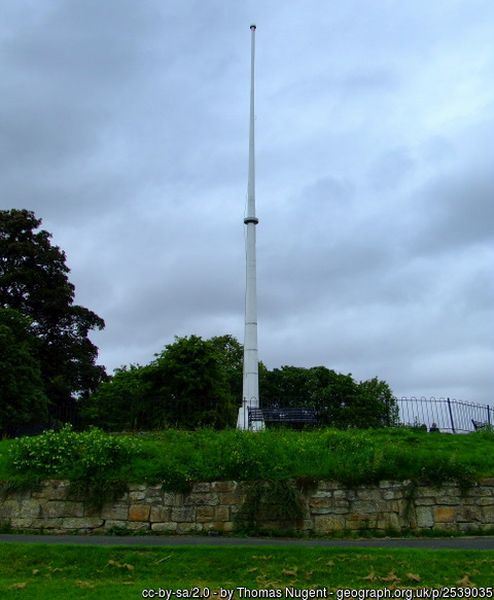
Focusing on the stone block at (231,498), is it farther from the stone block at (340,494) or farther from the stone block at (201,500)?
the stone block at (340,494)

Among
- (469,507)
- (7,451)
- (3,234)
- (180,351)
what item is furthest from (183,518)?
(3,234)

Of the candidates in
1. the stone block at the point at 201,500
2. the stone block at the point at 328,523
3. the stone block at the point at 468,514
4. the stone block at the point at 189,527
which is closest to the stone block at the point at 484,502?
the stone block at the point at 468,514

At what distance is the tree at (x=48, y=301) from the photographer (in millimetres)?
35375

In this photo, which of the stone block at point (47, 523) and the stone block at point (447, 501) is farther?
the stone block at point (447, 501)

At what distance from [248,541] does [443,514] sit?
3.86 metres

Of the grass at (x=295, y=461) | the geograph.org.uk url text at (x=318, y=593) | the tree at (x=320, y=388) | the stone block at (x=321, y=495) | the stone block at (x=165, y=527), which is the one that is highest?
the tree at (x=320, y=388)

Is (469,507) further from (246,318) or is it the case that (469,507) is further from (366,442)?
(246,318)

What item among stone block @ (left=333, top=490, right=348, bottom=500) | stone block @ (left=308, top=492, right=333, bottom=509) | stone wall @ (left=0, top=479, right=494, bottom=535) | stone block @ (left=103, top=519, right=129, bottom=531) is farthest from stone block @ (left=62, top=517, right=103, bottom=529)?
stone block @ (left=333, top=490, right=348, bottom=500)

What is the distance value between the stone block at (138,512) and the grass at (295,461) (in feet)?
1.58

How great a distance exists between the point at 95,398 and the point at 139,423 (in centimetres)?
1000

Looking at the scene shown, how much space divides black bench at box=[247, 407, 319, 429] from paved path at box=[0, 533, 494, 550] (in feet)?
28.9

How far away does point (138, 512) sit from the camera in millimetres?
11641

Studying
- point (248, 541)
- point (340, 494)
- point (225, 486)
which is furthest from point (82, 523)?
point (340, 494)

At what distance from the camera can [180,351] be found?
24.5 meters
